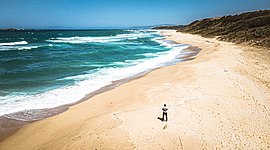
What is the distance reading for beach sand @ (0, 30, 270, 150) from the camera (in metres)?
8.47

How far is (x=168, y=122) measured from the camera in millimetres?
9688

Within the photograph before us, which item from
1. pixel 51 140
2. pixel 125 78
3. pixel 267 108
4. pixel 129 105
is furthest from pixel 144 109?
pixel 125 78

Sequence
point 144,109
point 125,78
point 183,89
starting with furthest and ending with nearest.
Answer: point 125,78 → point 183,89 → point 144,109

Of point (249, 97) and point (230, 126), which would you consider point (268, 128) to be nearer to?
A: point (230, 126)

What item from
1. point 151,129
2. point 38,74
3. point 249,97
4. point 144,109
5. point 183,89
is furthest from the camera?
point 38,74

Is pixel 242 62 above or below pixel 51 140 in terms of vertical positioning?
above

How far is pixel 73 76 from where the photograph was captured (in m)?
21.0

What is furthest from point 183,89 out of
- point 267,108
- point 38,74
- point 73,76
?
point 38,74

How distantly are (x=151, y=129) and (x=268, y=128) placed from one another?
532 centimetres

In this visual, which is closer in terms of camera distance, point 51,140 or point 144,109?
point 51,140

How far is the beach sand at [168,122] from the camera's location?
27.8 feet

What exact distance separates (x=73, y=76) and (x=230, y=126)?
15.5 meters

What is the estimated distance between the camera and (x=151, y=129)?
9.12 m

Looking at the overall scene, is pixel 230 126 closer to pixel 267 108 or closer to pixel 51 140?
pixel 267 108
